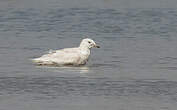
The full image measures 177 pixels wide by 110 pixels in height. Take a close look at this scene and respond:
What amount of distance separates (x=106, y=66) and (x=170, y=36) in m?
5.53

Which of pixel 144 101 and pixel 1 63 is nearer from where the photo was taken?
pixel 144 101

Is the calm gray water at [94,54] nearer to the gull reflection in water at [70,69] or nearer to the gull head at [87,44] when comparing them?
the gull reflection in water at [70,69]

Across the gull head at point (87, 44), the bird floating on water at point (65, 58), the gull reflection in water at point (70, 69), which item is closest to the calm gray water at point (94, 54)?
the gull reflection in water at point (70, 69)

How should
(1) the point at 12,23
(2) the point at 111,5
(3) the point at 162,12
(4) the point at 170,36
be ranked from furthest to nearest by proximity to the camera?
(2) the point at 111,5
(3) the point at 162,12
(1) the point at 12,23
(4) the point at 170,36

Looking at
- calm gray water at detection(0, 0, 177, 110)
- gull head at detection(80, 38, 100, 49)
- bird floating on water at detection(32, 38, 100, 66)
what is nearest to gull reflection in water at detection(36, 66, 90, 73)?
calm gray water at detection(0, 0, 177, 110)

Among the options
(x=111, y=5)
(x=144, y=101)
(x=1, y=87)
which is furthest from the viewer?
(x=111, y=5)

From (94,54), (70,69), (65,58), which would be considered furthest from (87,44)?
(94,54)

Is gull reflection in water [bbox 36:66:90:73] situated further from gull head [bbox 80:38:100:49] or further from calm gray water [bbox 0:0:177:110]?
gull head [bbox 80:38:100:49]

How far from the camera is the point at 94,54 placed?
19938 mm

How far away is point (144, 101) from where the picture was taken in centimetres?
1372

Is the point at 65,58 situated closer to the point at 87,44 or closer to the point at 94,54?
the point at 87,44

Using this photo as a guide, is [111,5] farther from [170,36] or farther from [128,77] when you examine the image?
[128,77]

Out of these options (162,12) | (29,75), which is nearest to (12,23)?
(162,12)

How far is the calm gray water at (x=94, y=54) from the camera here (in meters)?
13.9
